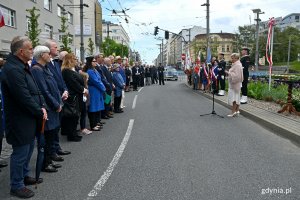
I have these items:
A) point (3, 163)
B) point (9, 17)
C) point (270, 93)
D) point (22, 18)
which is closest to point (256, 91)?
point (270, 93)

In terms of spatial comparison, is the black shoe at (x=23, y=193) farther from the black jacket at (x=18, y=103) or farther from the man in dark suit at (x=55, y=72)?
the man in dark suit at (x=55, y=72)

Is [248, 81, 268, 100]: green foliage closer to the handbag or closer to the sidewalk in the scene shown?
the sidewalk

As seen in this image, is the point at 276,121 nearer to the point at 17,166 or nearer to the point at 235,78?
the point at 235,78

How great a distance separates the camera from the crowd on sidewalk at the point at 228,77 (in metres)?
11.6

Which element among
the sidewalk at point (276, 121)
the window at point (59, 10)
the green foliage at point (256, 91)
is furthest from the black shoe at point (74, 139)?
the window at point (59, 10)

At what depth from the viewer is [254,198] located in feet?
15.0

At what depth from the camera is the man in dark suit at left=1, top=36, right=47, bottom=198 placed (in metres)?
4.55

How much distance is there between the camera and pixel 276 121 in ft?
32.4

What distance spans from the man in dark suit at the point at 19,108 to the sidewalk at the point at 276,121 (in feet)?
18.7

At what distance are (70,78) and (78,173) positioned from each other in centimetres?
271

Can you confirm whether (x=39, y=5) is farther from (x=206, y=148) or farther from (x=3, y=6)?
(x=206, y=148)

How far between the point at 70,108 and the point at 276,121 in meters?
5.70

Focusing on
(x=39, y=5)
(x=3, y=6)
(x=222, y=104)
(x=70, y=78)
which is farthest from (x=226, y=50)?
(x=70, y=78)

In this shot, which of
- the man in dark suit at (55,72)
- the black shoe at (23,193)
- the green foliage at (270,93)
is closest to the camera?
the black shoe at (23,193)
